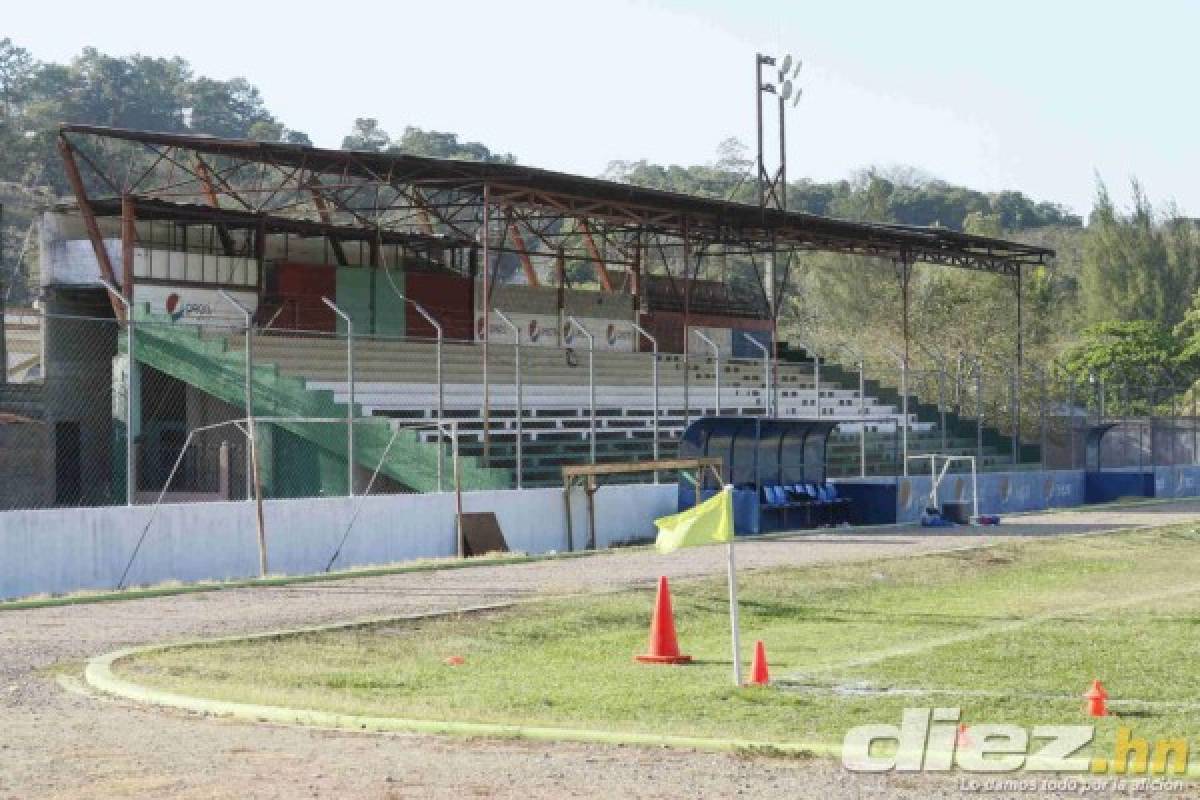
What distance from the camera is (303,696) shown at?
13.5m

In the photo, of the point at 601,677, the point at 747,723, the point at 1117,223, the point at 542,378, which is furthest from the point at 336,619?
the point at 1117,223

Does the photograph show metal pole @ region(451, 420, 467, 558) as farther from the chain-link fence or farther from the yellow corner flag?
the yellow corner flag

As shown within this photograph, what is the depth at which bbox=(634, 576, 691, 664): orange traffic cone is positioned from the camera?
16.4m

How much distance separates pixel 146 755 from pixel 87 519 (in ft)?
42.2

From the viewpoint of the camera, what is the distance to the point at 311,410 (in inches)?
1234

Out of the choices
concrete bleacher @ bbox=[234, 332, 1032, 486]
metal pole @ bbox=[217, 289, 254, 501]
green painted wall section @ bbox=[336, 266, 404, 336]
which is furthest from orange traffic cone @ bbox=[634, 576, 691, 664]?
green painted wall section @ bbox=[336, 266, 404, 336]

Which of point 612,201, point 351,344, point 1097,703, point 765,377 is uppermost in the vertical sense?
point 612,201

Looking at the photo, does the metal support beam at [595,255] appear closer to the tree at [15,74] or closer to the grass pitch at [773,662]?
the grass pitch at [773,662]

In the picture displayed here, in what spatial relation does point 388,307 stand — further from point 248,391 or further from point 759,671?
point 759,671

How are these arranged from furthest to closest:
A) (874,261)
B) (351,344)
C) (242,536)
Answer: (874,261)
(351,344)
(242,536)

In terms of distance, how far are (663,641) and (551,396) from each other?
20.8 m

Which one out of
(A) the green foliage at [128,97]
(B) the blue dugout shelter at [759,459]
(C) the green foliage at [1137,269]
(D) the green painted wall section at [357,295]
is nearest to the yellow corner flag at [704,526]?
(B) the blue dugout shelter at [759,459]

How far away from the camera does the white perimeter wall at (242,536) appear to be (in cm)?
2233

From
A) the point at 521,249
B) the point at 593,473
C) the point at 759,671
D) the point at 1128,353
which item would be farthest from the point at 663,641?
the point at 1128,353
